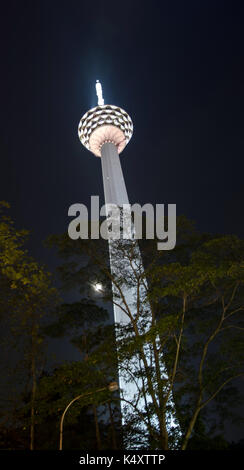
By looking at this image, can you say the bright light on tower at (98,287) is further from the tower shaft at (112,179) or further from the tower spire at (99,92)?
the tower spire at (99,92)

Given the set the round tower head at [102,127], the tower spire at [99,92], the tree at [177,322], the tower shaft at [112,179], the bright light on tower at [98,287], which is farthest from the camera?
the tower spire at [99,92]

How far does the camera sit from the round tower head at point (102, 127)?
43656mm

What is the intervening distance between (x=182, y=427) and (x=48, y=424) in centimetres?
1061

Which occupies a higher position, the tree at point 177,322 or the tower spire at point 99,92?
the tower spire at point 99,92

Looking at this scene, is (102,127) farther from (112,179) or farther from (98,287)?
(98,287)

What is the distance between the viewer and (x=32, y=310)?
39.4ft

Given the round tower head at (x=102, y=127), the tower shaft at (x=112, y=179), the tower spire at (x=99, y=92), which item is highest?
the tower spire at (x=99, y=92)

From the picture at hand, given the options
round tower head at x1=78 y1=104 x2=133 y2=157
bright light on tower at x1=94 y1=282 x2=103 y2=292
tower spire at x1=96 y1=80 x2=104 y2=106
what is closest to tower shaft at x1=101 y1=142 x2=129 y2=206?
round tower head at x1=78 y1=104 x2=133 y2=157

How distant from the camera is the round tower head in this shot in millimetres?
43656

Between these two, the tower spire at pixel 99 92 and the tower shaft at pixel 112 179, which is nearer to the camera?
the tower shaft at pixel 112 179

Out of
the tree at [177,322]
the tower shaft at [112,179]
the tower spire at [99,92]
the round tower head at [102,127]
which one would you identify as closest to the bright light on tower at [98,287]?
the tree at [177,322]

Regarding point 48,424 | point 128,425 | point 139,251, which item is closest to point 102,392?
point 128,425
